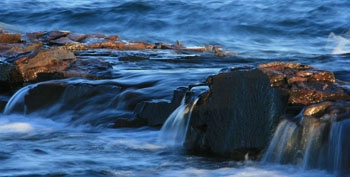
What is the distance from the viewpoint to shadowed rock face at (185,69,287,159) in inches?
269

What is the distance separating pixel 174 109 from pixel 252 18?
45.8 feet

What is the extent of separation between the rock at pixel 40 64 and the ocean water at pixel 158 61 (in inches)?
27.7

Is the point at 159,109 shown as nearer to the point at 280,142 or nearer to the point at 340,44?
the point at 280,142

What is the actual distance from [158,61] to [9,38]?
265cm

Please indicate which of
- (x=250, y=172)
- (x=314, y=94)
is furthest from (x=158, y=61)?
(x=250, y=172)

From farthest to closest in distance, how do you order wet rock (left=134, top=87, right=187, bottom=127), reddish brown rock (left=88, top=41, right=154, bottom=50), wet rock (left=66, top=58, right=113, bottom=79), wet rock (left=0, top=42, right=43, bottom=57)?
reddish brown rock (left=88, top=41, right=154, bottom=50)
wet rock (left=0, top=42, right=43, bottom=57)
wet rock (left=66, top=58, right=113, bottom=79)
wet rock (left=134, top=87, right=187, bottom=127)

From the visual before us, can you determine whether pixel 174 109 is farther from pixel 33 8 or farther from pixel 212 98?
pixel 33 8

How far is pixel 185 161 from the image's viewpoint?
6820 millimetres

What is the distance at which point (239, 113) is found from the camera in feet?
22.7

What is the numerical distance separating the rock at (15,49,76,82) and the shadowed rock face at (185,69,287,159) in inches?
117

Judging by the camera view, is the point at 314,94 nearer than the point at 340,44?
Yes

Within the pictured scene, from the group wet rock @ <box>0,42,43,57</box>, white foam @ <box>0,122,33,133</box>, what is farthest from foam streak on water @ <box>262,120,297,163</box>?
wet rock @ <box>0,42,43,57</box>

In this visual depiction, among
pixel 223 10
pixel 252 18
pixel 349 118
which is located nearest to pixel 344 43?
pixel 252 18

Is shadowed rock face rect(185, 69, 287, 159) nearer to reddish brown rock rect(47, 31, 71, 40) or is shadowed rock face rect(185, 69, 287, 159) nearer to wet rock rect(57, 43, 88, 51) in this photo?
wet rock rect(57, 43, 88, 51)
